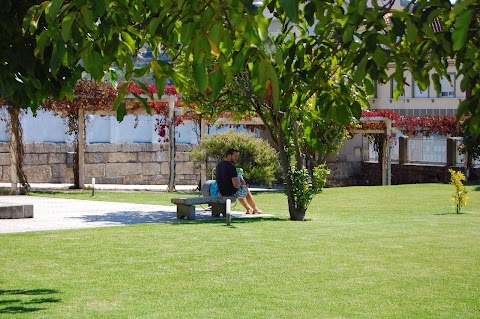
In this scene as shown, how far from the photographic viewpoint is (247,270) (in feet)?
35.2

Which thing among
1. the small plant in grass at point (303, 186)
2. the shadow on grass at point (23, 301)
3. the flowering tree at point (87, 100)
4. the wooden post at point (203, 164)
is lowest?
the shadow on grass at point (23, 301)

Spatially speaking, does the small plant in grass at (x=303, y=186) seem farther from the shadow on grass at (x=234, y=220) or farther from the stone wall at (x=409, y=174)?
the stone wall at (x=409, y=174)

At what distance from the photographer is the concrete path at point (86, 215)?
631 inches

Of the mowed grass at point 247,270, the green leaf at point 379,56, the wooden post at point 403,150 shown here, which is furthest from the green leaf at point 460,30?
the wooden post at point 403,150

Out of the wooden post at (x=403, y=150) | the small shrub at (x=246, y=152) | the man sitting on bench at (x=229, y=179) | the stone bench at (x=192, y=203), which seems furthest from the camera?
the wooden post at (x=403, y=150)

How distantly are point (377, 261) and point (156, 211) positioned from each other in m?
8.54

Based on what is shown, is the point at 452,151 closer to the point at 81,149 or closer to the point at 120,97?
the point at 81,149

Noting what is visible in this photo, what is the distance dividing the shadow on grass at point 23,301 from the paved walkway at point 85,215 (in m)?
5.50

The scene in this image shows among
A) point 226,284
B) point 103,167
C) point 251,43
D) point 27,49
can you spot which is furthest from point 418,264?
point 103,167

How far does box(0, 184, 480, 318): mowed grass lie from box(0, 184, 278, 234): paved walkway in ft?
4.01

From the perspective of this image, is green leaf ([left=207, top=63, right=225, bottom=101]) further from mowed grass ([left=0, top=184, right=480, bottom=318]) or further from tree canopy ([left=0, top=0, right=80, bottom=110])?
mowed grass ([left=0, top=184, right=480, bottom=318])

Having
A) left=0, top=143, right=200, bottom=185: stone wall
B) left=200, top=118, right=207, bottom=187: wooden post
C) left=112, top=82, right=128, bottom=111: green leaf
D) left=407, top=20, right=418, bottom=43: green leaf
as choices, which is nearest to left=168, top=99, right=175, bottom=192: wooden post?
left=0, top=143, right=200, bottom=185: stone wall

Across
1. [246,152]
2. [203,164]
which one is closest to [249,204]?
[246,152]

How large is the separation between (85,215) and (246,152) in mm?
9354
